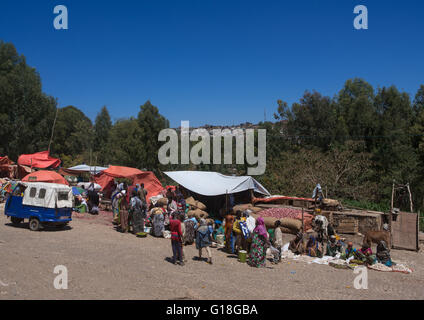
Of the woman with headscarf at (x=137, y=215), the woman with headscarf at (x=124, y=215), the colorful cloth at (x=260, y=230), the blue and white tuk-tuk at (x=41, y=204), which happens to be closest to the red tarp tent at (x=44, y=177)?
the blue and white tuk-tuk at (x=41, y=204)

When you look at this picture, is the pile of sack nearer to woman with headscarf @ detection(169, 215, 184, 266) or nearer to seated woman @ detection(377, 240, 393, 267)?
woman with headscarf @ detection(169, 215, 184, 266)

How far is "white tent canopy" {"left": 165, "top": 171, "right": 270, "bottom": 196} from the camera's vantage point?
15680 millimetres

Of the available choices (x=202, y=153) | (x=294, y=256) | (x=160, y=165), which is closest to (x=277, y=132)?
(x=202, y=153)

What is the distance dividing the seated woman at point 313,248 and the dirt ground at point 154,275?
875 millimetres

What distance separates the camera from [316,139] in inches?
1127

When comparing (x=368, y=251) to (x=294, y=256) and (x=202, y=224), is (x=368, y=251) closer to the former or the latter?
(x=294, y=256)

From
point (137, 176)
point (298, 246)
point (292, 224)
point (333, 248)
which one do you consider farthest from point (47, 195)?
point (333, 248)

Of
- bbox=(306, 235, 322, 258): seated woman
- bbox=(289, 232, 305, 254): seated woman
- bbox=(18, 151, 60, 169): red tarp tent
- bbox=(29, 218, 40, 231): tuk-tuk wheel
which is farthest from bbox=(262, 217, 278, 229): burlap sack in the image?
bbox=(18, 151, 60, 169): red tarp tent

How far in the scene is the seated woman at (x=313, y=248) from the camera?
434 inches

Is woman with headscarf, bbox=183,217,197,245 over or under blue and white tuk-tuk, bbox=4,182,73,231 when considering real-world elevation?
under

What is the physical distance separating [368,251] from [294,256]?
2.26 meters

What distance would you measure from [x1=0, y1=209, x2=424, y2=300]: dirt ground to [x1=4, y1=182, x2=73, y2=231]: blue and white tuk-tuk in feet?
2.31

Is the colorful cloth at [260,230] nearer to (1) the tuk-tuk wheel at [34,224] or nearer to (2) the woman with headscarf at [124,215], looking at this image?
(2) the woman with headscarf at [124,215]

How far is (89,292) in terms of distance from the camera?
21.9 feet
